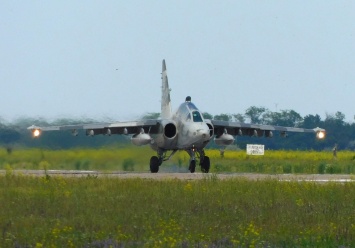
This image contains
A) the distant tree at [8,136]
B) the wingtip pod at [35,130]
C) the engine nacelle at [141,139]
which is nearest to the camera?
the wingtip pod at [35,130]

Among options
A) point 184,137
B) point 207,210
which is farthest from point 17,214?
point 184,137

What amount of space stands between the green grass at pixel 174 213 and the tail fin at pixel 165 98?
57.6 feet

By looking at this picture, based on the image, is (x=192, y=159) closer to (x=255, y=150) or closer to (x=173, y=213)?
(x=173, y=213)

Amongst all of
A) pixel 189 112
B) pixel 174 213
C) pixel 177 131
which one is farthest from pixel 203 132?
pixel 174 213

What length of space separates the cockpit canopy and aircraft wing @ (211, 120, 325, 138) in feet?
7.22

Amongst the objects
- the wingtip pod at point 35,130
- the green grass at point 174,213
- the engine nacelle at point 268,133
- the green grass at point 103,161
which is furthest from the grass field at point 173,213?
the engine nacelle at point 268,133

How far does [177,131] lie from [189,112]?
144 cm

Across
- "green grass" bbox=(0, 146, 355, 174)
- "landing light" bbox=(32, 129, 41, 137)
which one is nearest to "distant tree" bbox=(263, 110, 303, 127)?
"green grass" bbox=(0, 146, 355, 174)

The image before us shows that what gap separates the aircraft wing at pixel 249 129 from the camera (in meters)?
42.7

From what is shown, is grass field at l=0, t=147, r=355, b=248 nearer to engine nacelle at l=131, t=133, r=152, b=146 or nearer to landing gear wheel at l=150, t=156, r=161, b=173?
engine nacelle at l=131, t=133, r=152, b=146

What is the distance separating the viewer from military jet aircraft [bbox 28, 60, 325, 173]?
38.5m

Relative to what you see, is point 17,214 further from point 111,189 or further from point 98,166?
point 98,166

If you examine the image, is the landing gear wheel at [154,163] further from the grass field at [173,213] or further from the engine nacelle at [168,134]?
the grass field at [173,213]

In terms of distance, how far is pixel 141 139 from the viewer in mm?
39969
